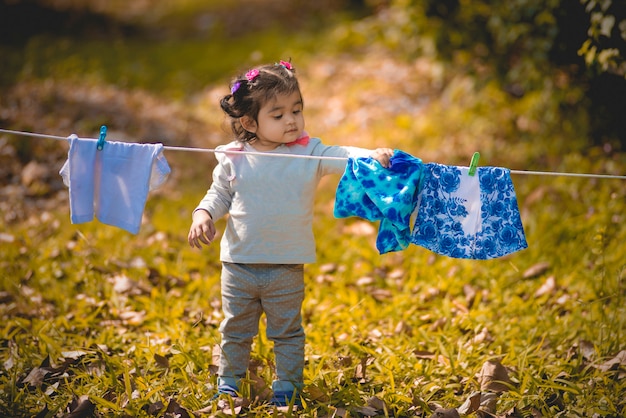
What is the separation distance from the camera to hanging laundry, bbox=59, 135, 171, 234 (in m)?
2.95

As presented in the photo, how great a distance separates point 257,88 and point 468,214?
3.58 ft

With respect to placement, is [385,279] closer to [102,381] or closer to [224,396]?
[224,396]

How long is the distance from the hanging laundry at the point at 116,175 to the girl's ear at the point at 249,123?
39 cm

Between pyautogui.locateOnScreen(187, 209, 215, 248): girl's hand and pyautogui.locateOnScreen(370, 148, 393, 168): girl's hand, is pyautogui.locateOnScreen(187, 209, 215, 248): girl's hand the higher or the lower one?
the lower one

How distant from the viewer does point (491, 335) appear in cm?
358

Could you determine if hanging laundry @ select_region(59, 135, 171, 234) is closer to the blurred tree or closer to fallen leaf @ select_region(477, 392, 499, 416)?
fallen leaf @ select_region(477, 392, 499, 416)

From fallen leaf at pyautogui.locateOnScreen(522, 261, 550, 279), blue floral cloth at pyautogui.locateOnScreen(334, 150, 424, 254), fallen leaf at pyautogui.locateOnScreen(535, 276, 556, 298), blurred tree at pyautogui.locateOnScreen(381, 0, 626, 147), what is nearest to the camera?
blue floral cloth at pyautogui.locateOnScreen(334, 150, 424, 254)

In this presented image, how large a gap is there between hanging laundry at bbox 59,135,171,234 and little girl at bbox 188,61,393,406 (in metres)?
0.28

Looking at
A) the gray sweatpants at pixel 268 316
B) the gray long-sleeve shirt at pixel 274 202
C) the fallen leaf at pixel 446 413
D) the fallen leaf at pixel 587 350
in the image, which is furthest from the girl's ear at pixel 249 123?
the fallen leaf at pixel 587 350

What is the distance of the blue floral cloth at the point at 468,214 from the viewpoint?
2.78 meters

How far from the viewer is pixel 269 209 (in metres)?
2.91

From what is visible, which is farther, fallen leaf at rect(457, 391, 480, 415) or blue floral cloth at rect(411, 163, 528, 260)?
fallen leaf at rect(457, 391, 480, 415)

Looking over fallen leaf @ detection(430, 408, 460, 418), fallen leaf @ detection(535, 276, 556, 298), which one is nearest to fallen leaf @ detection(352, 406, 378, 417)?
fallen leaf @ detection(430, 408, 460, 418)

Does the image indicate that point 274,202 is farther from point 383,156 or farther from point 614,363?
point 614,363
